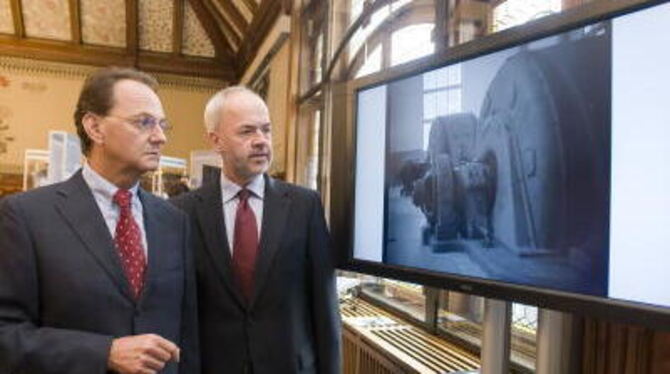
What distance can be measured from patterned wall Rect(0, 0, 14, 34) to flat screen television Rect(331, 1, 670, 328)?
27.6 ft

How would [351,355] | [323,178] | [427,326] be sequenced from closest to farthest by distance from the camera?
[427,326]
[351,355]
[323,178]

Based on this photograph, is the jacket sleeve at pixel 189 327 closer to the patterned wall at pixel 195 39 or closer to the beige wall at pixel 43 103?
the beige wall at pixel 43 103

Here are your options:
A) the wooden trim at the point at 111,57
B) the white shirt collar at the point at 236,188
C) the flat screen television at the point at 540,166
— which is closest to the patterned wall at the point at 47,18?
the wooden trim at the point at 111,57

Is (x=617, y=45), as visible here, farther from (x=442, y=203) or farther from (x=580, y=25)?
(x=442, y=203)

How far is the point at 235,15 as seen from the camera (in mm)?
7789

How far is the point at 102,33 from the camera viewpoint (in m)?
8.88

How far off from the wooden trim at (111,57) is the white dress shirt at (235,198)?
7689mm

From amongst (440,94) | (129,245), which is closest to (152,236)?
(129,245)

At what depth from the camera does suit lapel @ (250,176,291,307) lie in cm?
166

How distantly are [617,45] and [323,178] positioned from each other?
3.21m

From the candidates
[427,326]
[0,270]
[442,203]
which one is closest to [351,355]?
[427,326]

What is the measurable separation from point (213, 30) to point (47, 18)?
7.24 ft

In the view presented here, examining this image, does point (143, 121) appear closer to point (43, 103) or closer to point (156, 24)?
point (156, 24)

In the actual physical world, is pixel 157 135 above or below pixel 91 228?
above
